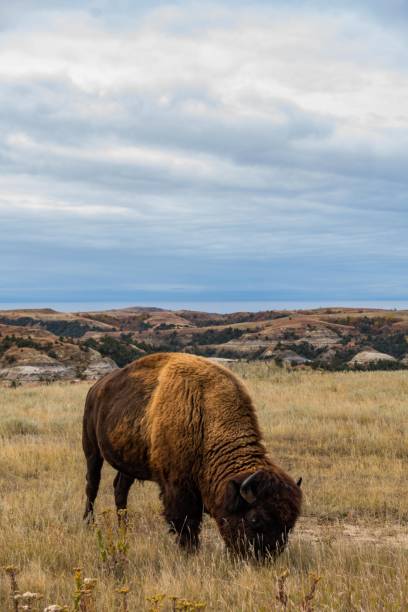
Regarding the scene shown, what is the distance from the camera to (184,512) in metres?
6.63

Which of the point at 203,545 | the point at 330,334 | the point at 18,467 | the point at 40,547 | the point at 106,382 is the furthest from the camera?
the point at 330,334

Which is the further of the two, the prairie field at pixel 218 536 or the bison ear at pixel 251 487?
the bison ear at pixel 251 487

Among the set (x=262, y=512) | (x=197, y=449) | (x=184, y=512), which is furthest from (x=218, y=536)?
(x=262, y=512)

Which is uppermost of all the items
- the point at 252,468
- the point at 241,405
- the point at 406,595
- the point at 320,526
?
the point at 241,405

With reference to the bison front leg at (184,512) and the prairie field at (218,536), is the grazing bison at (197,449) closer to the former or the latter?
the bison front leg at (184,512)

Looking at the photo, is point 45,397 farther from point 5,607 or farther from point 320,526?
point 5,607

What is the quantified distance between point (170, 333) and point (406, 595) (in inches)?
2317

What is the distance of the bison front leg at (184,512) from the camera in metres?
6.62

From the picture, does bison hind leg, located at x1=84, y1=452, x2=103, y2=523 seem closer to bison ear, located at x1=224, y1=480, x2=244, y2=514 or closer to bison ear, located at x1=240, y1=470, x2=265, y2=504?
bison ear, located at x1=224, y1=480, x2=244, y2=514

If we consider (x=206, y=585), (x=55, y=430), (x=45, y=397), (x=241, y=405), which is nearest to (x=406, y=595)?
(x=206, y=585)

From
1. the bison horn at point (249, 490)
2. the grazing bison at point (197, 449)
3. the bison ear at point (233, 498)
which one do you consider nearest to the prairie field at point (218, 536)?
the grazing bison at point (197, 449)

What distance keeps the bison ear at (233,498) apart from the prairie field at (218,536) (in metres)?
0.45

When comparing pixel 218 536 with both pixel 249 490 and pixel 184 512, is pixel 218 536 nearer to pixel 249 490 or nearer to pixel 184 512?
pixel 184 512

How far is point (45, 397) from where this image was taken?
68.5 feet
